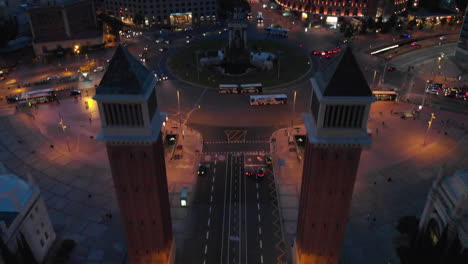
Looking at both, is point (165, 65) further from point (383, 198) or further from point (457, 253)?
point (457, 253)

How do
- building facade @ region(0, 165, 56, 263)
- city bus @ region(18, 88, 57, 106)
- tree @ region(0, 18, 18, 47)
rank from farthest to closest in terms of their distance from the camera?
tree @ region(0, 18, 18, 47) → city bus @ region(18, 88, 57, 106) → building facade @ region(0, 165, 56, 263)

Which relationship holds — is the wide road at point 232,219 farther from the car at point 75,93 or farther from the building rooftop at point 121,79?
the car at point 75,93

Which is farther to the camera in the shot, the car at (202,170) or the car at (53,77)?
the car at (53,77)

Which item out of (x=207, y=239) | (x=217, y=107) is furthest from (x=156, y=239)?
(x=217, y=107)

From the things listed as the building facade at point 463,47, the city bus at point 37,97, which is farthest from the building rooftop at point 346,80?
the building facade at point 463,47

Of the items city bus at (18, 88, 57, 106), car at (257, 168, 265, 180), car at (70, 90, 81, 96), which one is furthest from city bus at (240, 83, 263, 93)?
city bus at (18, 88, 57, 106)

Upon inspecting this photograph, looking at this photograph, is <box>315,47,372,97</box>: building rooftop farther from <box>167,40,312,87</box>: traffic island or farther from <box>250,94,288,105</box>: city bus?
<box>167,40,312,87</box>: traffic island

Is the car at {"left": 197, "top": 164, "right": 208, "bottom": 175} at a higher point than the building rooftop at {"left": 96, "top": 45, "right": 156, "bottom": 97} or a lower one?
lower
